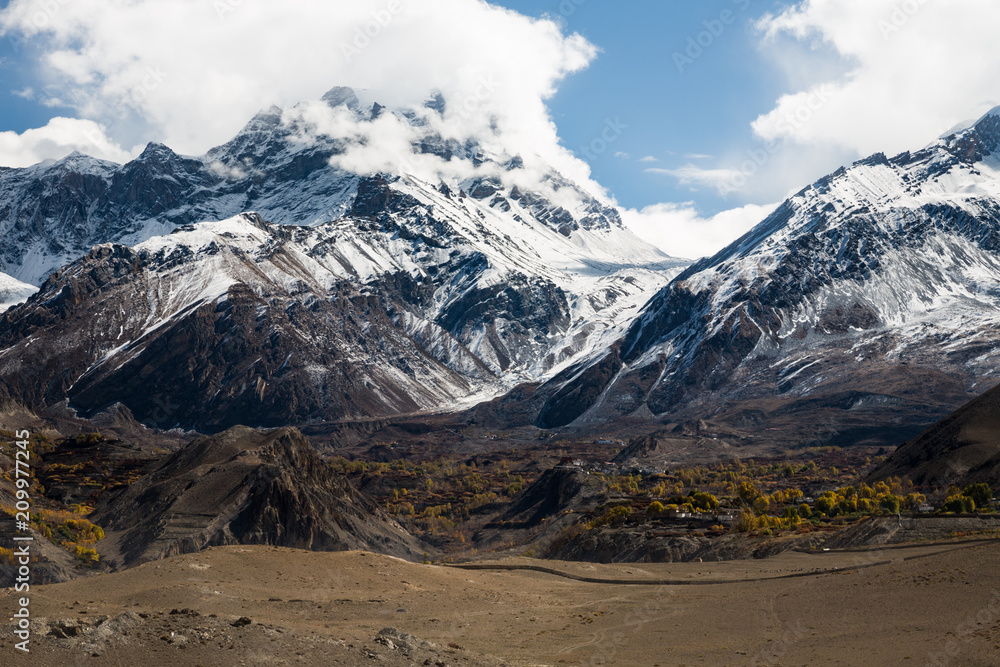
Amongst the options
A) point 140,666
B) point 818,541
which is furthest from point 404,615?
point 818,541

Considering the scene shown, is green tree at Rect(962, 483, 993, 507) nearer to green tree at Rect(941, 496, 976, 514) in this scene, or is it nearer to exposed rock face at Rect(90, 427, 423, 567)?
green tree at Rect(941, 496, 976, 514)

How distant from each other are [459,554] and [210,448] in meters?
49.5

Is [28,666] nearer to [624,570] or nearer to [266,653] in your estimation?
[266,653]

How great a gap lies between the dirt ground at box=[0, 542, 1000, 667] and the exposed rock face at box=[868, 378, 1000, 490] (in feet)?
237

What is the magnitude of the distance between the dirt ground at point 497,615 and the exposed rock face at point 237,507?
60813 millimetres

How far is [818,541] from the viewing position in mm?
99688

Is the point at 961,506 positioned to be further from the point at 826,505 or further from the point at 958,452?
the point at 958,452

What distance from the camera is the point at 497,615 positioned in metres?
66.1

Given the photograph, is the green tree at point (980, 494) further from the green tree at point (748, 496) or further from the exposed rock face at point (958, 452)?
the green tree at point (748, 496)

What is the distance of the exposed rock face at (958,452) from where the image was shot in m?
147

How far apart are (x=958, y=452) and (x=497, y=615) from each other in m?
119

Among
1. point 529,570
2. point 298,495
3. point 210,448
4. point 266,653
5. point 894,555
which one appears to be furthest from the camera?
point 210,448

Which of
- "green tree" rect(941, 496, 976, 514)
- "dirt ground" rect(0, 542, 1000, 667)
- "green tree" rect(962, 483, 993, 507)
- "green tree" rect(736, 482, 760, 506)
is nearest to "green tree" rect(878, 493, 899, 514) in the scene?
"green tree" rect(962, 483, 993, 507)

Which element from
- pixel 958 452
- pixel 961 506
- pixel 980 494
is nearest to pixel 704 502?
pixel 958 452
